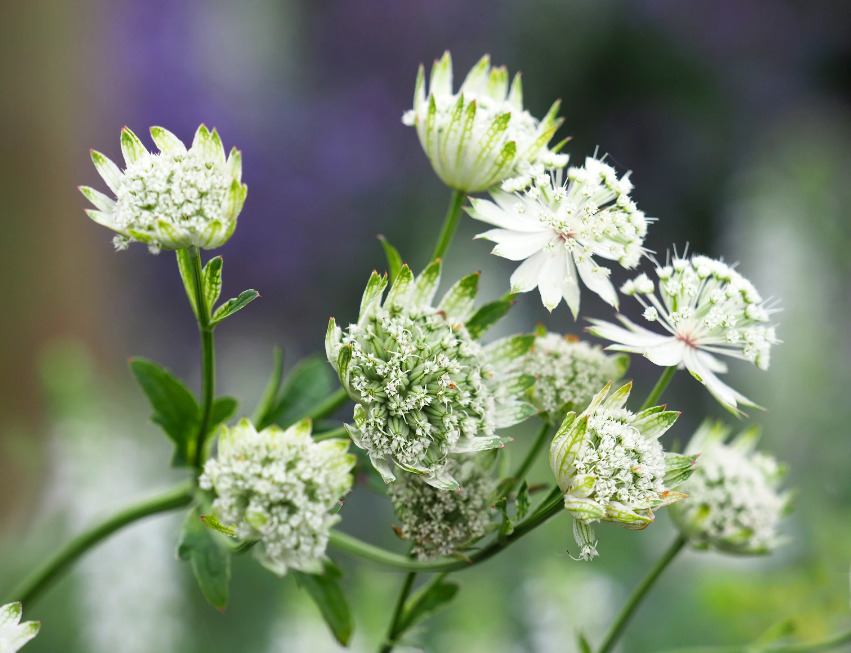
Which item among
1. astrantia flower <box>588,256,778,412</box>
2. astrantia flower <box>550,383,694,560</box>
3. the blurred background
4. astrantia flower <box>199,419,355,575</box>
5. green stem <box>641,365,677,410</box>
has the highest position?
astrantia flower <box>588,256,778,412</box>

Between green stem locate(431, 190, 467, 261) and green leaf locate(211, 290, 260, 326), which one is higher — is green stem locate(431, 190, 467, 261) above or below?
above

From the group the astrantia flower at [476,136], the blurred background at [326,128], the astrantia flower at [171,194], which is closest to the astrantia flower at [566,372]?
the astrantia flower at [476,136]

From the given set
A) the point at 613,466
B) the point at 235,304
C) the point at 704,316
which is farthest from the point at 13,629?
the point at 704,316

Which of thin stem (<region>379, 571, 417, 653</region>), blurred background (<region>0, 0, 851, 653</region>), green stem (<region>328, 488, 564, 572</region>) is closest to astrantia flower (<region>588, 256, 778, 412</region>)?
Answer: green stem (<region>328, 488, 564, 572</region>)

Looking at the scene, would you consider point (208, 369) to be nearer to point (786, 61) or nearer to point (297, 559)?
point (297, 559)

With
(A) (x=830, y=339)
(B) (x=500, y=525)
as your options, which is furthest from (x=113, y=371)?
(B) (x=500, y=525)

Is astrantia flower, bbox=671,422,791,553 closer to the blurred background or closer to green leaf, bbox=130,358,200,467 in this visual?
green leaf, bbox=130,358,200,467
